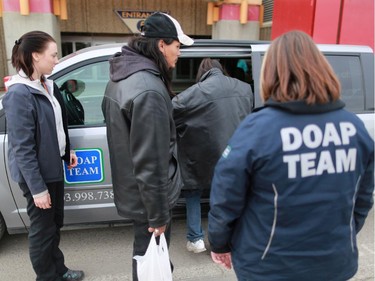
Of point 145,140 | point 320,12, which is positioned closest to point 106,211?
point 145,140

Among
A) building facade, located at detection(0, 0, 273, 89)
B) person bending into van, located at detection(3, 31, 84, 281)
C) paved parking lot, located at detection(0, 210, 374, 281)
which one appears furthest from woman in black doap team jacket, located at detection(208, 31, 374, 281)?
building facade, located at detection(0, 0, 273, 89)

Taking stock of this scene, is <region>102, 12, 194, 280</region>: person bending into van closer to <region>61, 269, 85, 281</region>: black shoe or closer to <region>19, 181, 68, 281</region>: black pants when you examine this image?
<region>19, 181, 68, 281</region>: black pants

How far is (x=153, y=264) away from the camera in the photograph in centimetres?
179

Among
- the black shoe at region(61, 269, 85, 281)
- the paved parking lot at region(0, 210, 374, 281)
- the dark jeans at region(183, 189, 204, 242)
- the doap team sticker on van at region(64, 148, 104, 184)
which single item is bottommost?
the paved parking lot at region(0, 210, 374, 281)

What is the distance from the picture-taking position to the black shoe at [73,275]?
252 cm

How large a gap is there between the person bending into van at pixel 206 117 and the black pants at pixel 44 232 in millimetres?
963

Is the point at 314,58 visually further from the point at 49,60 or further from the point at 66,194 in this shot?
the point at 66,194

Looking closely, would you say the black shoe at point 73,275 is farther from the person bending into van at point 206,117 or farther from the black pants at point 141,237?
the person bending into van at point 206,117

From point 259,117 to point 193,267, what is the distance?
6.19 feet

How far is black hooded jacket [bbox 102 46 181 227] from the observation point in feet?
5.32

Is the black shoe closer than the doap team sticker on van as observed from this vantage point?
Yes

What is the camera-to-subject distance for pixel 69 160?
2.46 metres

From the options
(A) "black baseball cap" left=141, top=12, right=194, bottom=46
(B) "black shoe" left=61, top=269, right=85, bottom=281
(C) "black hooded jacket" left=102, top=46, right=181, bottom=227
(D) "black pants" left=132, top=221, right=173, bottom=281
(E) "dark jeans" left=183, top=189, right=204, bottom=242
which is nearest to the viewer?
(C) "black hooded jacket" left=102, top=46, right=181, bottom=227

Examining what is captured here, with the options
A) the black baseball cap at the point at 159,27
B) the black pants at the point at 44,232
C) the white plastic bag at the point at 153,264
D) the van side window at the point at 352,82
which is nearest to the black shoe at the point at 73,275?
the black pants at the point at 44,232
